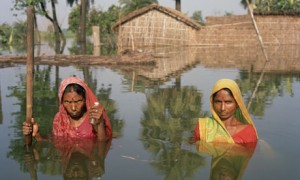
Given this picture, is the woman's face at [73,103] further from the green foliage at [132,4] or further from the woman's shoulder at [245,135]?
Result: the green foliage at [132,4]

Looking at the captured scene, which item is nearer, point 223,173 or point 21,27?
point 223,173

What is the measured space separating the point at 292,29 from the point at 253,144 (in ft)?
74.0

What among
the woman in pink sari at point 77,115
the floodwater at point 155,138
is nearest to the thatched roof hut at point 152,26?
the floodwater at point 155,138

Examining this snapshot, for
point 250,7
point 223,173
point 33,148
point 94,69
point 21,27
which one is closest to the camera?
point 223,173

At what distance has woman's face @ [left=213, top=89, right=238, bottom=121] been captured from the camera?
368 cm

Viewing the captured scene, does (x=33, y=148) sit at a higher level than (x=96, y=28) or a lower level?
lower

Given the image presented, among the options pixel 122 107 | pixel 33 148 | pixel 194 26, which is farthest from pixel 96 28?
pixel 33 148

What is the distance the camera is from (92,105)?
386cm

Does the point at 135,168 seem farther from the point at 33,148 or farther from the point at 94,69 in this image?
the point at 94,69

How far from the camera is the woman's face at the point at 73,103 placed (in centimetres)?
381

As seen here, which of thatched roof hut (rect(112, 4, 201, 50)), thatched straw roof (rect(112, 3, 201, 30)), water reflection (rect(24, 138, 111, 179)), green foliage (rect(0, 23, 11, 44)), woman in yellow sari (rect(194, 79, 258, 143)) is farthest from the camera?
thatched roof hut (rect(112, 4, 201, 50))

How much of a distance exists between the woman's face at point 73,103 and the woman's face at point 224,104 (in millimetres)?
1332

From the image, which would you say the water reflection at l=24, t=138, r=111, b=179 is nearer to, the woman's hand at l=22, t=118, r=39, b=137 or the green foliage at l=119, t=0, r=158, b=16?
the woman's hand at l=22, t=118, r=39, b=137

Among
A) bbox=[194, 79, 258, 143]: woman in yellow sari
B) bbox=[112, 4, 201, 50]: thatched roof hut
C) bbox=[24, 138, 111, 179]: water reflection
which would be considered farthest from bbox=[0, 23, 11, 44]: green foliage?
bbox=[194, 79, 258, 143]: woman in yellow sari
